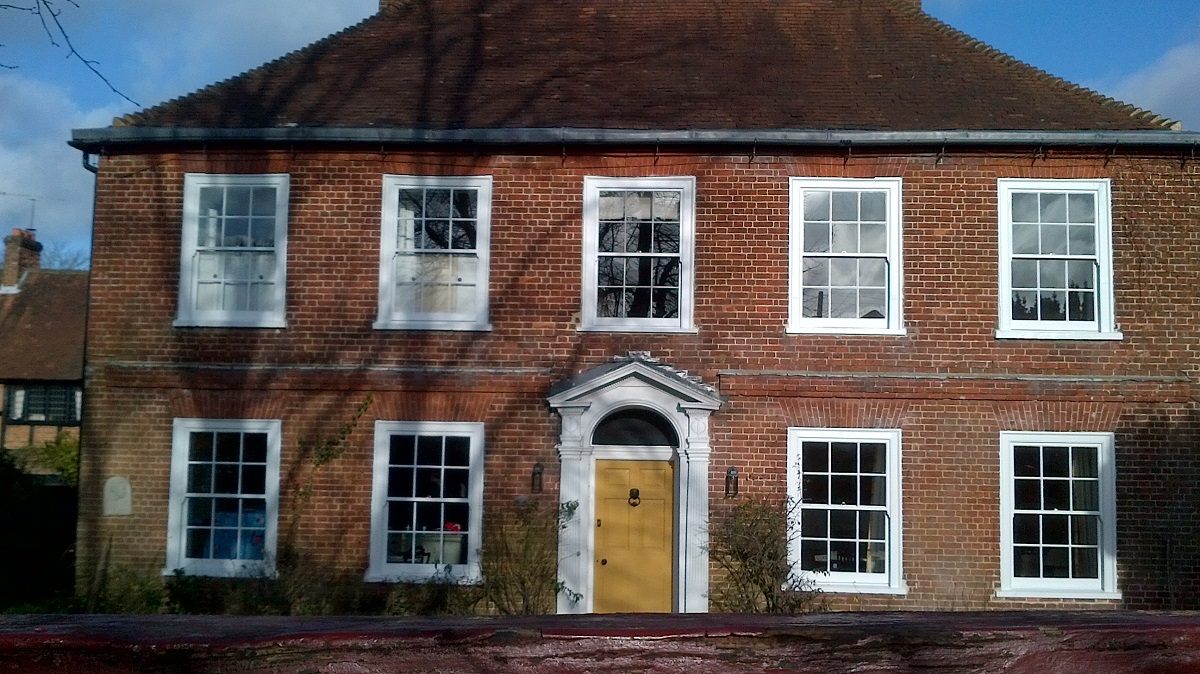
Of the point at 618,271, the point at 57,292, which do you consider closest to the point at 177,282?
the point at 618,271

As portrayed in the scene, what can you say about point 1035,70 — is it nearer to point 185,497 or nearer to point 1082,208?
point 1082,208

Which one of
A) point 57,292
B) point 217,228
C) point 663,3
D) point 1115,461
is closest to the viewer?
point 1115,461

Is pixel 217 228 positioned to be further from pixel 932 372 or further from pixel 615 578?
pixel 932 372

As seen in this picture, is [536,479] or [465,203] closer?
[536,479]

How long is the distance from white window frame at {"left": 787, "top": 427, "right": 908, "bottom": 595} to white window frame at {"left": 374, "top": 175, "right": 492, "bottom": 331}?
3938mm

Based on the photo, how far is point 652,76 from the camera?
14.0 metres

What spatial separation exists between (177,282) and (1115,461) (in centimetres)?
1129

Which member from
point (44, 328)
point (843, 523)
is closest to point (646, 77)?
point (843, 523)

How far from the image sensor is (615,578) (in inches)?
477

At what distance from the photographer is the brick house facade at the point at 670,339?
39.6ft

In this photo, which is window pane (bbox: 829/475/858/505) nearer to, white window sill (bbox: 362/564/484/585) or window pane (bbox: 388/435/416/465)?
white window sill (bbox: 362/564/484/585)

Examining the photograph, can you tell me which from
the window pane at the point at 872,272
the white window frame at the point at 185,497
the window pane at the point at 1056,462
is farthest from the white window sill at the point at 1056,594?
the white window frame at the point at 185,497

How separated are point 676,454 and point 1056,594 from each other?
180 inches

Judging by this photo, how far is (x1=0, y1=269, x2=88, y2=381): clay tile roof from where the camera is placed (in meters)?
27.9
